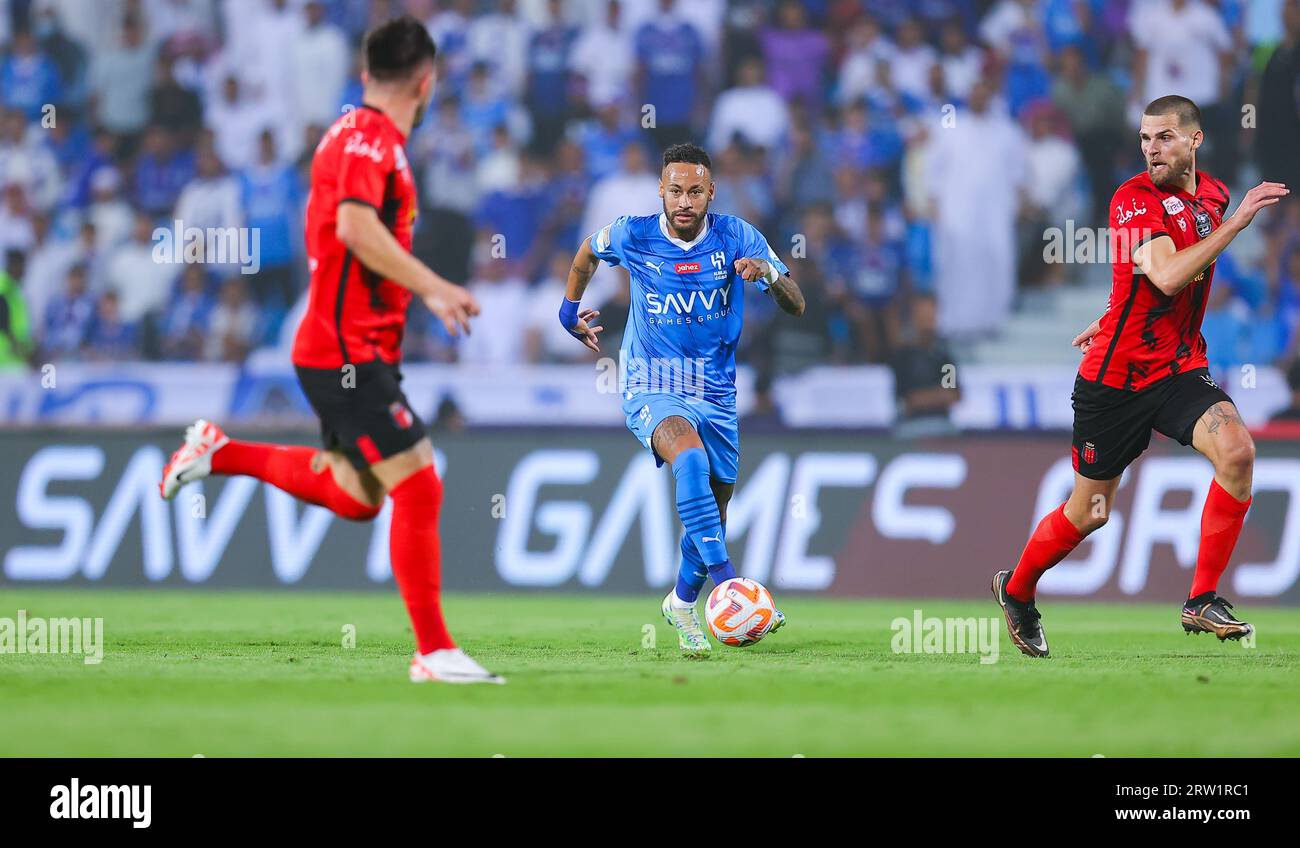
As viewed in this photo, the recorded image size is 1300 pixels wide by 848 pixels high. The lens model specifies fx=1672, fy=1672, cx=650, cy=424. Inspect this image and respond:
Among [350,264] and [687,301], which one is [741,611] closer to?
[687,301]

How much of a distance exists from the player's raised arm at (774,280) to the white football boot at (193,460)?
2.58 metres

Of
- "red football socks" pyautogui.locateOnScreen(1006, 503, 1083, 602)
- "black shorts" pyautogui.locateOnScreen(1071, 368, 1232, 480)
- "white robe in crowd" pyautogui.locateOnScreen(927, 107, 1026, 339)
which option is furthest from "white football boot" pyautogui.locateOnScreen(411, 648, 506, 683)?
"white robe in crowd" pyautogui.locateOnScreen(927, 107, 1026, 339)

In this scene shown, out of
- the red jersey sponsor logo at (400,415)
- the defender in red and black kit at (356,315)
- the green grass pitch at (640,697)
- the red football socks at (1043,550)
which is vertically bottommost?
the green grass pitch at (640,697)

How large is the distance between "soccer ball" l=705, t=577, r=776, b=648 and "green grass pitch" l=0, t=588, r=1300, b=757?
15cm

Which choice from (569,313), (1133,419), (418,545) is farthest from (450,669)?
(1133,419)

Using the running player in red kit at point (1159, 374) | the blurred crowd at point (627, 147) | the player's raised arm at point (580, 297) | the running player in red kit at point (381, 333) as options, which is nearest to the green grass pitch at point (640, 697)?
the running player in red kit at point (381, 333)

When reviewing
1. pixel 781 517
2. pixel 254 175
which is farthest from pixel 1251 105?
pixel 254 175

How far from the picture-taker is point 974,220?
15.7 metres

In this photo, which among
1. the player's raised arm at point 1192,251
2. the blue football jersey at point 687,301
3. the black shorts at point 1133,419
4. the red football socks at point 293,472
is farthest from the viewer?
the blue football jersey at point 687,301

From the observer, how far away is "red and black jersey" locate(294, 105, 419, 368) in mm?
6637

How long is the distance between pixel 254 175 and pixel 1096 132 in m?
8.18

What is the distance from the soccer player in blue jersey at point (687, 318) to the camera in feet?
28.6

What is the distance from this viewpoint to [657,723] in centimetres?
601

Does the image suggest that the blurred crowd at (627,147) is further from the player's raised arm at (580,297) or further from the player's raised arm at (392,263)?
the player's raised arm at (392,263)
